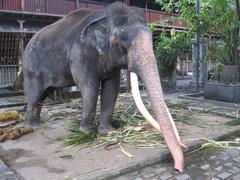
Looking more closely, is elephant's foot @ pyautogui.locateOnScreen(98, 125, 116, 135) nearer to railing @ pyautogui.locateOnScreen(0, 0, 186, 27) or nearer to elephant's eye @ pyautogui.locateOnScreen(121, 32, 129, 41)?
elephant's eye @ pyautogui.locateOnScreen(121, 32, 129, 41)

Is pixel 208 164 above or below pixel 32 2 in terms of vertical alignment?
below

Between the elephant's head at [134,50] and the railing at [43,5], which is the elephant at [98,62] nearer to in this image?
the elephant's head at [134,50]

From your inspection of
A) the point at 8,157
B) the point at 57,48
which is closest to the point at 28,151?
the point at 8,157

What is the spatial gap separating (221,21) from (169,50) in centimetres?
252

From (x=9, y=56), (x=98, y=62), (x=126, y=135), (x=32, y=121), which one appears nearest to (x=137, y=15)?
(x=98, y=62)

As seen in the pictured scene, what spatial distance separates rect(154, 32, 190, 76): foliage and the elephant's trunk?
6574mm

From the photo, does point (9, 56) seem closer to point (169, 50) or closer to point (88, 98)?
point (169, 50)

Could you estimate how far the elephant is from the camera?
404 centimetres

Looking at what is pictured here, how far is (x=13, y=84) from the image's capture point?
1178cm

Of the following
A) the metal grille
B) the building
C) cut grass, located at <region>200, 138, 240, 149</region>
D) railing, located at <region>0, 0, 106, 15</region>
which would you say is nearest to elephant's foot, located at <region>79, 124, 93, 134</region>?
cut grass, located at <region>200, 138, 240, 149</region>

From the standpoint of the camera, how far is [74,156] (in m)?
4.27

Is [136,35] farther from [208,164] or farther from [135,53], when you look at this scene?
[208,164]

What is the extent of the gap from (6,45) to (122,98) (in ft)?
22.5

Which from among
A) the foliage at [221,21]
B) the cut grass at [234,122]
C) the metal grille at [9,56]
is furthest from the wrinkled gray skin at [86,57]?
the metal grille at [9,56]
